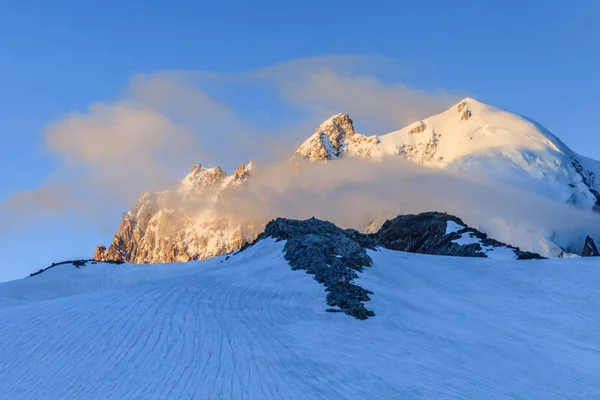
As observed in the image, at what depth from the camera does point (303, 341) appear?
20.2 m

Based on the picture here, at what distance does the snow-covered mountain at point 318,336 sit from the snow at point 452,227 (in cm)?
2460

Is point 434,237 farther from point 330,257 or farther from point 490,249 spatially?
point 330,257

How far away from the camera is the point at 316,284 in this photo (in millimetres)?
28969

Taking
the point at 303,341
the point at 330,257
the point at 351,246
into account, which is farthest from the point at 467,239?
the point at 303,341

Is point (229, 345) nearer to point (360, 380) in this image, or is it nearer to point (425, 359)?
point (360, 380)

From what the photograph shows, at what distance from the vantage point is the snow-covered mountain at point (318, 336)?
16391mm

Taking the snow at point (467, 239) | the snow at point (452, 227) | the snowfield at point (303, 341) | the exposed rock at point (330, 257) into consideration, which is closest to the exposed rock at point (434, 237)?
the snow at point (467, 239)

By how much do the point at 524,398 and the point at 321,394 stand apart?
236 inches

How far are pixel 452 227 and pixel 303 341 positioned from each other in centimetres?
4582

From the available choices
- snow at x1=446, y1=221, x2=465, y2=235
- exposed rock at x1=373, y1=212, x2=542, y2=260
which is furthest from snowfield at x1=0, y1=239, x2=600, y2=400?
snow at x1=446, y1=221, x2=465, y2=235

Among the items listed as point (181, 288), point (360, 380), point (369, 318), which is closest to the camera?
point (360, 380)

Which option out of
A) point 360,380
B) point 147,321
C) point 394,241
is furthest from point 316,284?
point 394,241

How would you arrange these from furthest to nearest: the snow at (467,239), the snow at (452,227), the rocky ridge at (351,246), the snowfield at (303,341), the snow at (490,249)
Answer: the snow at (452,227)
the snow at (467,239)
the snow at (490,249)
the rocky ridge at (351,246)
the snowfield at (303,341)

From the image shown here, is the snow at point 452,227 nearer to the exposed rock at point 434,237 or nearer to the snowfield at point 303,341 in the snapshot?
the exposed rock at point 434,237
